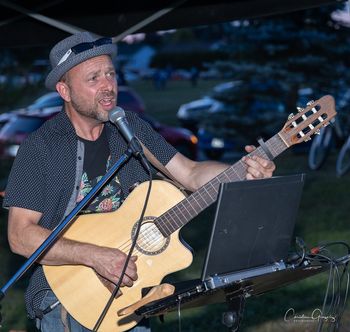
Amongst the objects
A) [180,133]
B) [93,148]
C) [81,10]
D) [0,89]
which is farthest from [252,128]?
[93,148]

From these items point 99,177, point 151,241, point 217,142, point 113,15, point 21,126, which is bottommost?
point 217,142

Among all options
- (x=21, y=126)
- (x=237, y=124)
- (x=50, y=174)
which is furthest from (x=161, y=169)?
(x=237, y=124)

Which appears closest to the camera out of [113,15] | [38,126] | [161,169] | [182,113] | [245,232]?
[245,232]

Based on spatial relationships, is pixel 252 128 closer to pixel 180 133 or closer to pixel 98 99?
pixel 180 133

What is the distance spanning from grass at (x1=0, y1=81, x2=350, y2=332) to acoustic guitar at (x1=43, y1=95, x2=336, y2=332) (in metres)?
1.03

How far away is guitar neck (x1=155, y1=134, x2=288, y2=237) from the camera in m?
4.94

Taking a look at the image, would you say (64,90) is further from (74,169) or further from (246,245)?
(246,245)

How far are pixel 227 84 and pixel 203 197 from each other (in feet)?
53.1

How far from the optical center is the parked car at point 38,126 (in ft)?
60.2

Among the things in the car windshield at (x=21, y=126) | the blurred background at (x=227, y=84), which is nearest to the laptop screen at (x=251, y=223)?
the blurred background at (x=227, y=84)

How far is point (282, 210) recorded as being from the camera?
4496 mm

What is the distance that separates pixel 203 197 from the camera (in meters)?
5.14

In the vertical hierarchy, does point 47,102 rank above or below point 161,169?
below

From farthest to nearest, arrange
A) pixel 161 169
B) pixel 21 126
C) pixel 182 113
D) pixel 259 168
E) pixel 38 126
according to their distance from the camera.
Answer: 1. pixel 182 113
2. pixel 21 126
3. pixel 38 126
4. pixel 161 169
5. pixel 259 168
